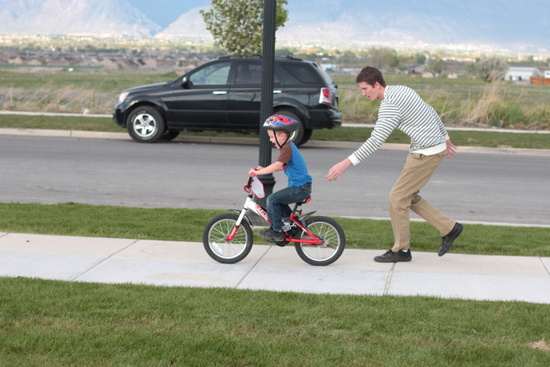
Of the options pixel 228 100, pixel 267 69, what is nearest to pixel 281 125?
pixel 267 69

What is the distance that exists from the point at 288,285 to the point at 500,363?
2181 millimetres

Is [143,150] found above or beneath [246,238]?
beneath

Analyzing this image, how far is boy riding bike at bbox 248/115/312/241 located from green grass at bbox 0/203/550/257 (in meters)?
1.21

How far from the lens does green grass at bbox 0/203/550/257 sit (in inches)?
314

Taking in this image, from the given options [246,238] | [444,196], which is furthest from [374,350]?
[444,196]

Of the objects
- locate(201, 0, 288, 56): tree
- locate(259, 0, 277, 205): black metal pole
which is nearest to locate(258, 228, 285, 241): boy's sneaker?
locate(259, 0, 277, 205): black metal pole

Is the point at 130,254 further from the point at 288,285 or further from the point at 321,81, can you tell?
the point at 321,81

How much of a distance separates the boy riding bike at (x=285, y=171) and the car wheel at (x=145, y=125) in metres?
10.2

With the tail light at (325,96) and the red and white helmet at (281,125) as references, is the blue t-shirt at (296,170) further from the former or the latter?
the tail light at (325,96)

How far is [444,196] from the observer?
11352 millimetres

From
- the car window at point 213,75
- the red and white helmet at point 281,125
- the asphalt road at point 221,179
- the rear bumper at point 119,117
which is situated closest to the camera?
the red and white helmet at point 281,125

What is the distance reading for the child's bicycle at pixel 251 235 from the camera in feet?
22.7

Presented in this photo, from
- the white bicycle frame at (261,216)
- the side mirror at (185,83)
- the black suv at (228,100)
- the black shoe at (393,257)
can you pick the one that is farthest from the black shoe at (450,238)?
the side mirror at (185,83)

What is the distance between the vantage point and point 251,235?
278 inches
